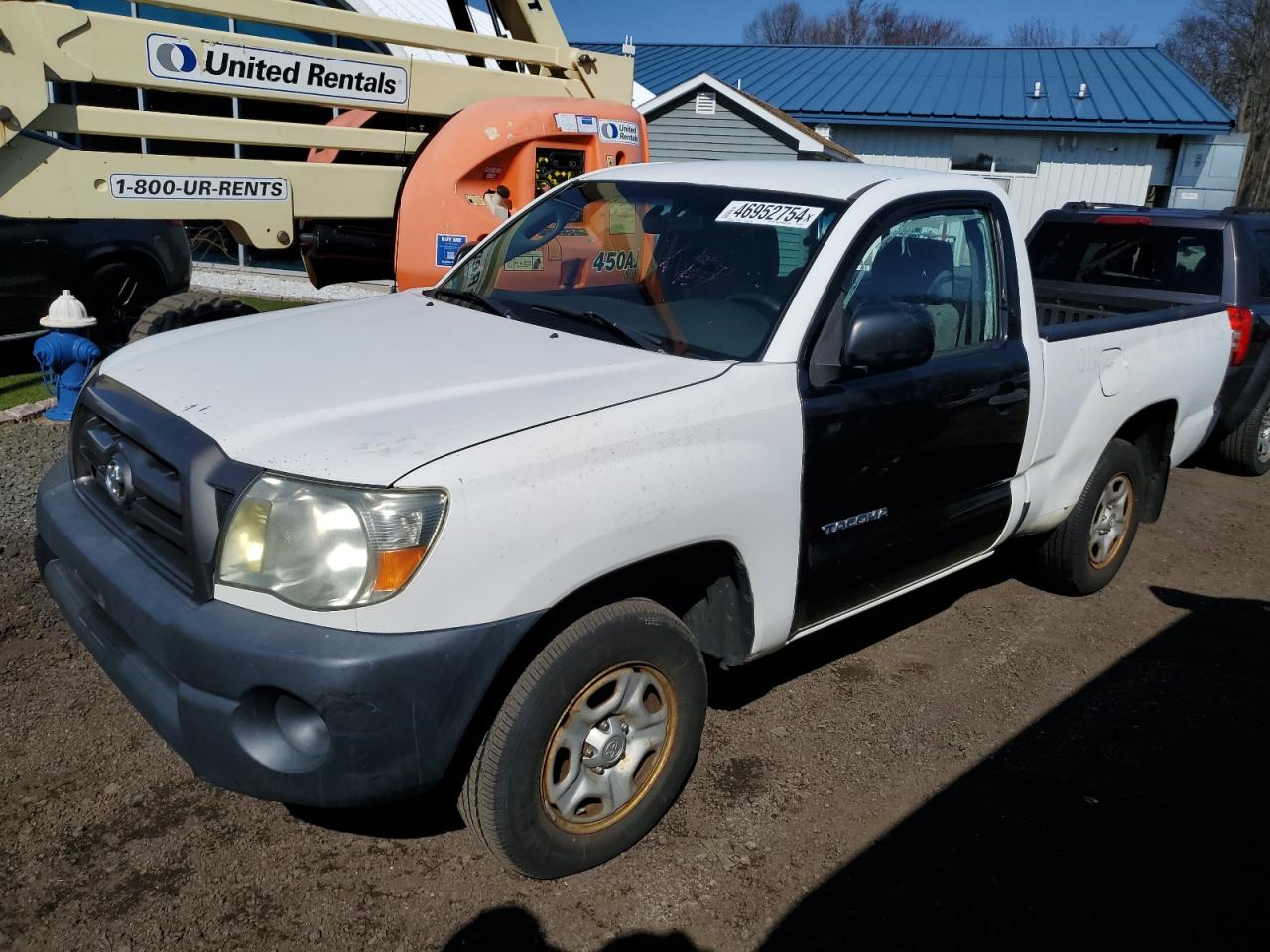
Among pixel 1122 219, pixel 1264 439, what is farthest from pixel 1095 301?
pixel 1264 439

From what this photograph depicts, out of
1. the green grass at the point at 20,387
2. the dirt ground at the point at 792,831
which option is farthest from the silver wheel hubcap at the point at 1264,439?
the green grass at the point at 20,387

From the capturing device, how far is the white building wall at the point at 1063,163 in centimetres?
1825

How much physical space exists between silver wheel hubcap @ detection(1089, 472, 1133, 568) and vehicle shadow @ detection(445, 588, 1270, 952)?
902 mm

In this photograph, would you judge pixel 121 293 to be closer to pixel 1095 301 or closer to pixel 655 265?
pixel 655 265

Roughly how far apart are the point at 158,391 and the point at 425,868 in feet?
5.11

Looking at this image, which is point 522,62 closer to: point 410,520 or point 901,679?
point 901,679

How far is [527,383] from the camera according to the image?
293 cm

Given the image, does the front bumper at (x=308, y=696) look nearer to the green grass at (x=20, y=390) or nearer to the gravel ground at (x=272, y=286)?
the green grass at (x=20, y=390)

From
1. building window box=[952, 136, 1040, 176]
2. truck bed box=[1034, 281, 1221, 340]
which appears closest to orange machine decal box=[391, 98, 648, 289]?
truck bed box=[1034, 281, 1221, 340]

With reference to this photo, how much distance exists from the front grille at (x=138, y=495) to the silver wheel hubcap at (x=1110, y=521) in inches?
157

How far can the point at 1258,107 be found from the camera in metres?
37.0

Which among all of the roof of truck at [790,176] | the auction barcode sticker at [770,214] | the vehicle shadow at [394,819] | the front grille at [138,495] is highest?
the roof of truck at [790,176]

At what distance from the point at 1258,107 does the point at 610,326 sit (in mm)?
41908

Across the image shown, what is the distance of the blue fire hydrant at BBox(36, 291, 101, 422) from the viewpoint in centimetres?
643
